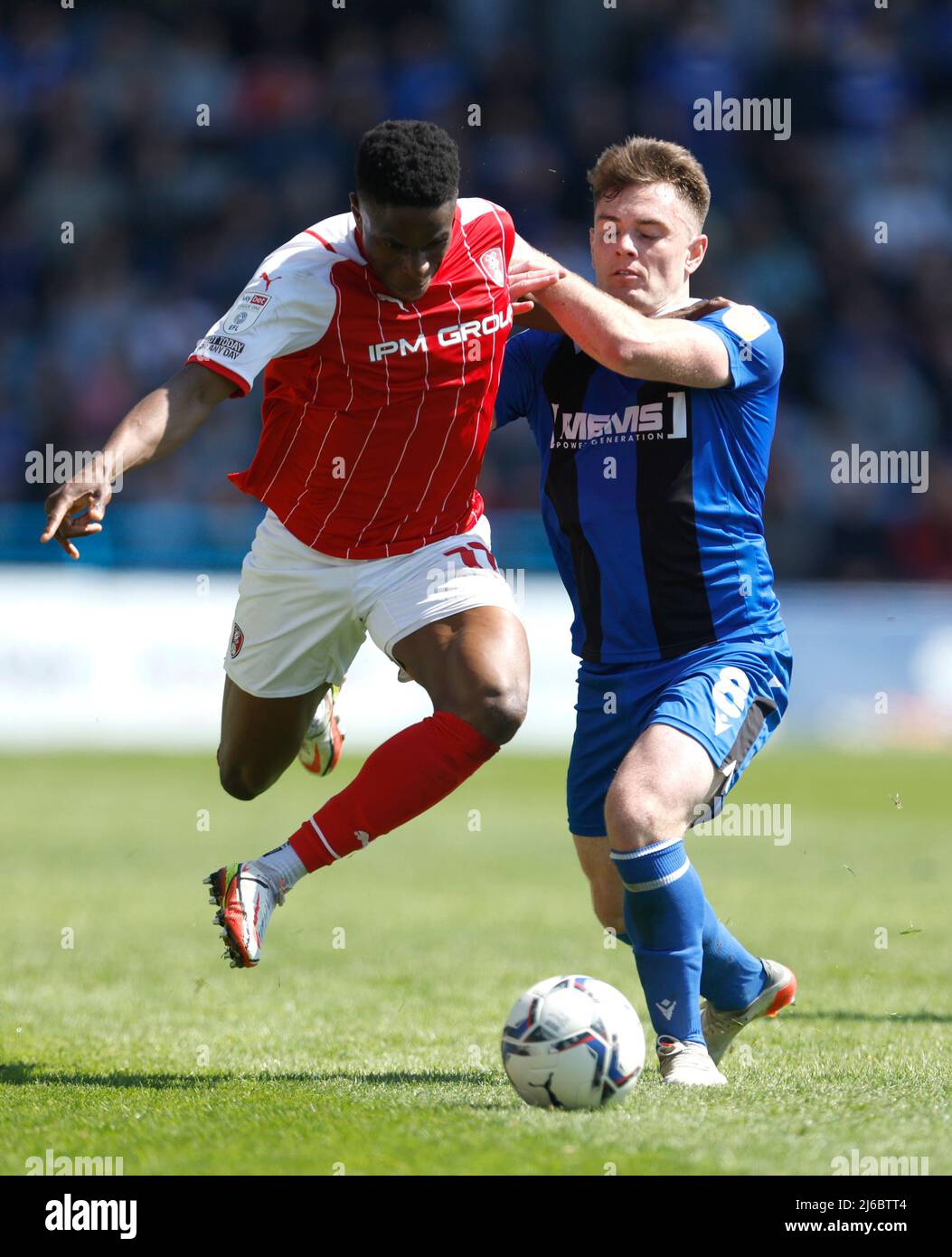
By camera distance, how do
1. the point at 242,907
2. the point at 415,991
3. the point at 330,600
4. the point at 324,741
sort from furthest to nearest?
the point at 324,741
the point at 415,991
the point at 330,600
the point at 242,907

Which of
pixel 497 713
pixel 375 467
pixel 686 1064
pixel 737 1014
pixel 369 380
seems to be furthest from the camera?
pixel 375 467

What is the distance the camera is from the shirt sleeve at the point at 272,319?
4820 millimetres

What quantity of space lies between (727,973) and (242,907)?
4.73ft

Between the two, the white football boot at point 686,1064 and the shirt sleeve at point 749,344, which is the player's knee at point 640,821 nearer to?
the white football boot at point 686,1064

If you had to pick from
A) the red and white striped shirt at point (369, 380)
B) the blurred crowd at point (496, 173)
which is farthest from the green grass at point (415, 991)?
the blurred crowd at point (496, 173)

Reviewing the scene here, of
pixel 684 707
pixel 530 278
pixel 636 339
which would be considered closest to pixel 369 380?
pixel 530 278

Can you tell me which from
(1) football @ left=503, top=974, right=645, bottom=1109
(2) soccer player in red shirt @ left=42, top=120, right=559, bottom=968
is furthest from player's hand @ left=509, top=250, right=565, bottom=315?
(1) football @ left=503, top=974, right=645, bottom=1109

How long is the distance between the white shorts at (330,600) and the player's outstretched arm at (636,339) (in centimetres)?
89

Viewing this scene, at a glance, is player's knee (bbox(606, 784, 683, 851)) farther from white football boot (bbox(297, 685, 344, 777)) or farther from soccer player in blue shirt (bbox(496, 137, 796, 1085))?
white football boot (bbox(297, 685, 344, 777))

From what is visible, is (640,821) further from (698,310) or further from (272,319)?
(272,319)

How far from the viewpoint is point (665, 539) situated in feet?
16.3
